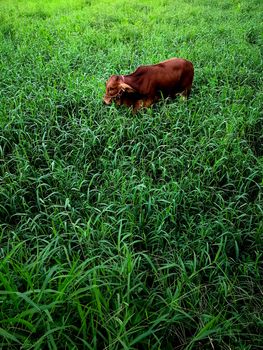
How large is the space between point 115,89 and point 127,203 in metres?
1.85

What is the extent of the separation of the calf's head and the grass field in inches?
5.7

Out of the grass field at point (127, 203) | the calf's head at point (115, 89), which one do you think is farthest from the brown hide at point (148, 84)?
the grass field at point (127, 203)

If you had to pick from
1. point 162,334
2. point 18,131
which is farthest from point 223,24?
point 162,334

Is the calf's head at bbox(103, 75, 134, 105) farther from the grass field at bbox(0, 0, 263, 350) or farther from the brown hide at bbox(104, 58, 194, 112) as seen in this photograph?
the grass field at bbox(0, 0, 263, 350)

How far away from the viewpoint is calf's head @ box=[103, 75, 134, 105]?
3.98 metres

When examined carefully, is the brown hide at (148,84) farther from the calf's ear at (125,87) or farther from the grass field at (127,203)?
the grass field at (127,203)

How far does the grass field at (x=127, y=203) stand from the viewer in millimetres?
1711

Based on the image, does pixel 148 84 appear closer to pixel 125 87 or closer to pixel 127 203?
pixel 125 87

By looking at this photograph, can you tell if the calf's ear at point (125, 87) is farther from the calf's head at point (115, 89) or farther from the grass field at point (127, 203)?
the grass field at point (127, 203)

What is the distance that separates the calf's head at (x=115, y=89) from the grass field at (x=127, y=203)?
15 centimetres

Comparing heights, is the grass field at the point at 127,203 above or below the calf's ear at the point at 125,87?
below

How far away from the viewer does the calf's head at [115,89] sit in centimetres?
398

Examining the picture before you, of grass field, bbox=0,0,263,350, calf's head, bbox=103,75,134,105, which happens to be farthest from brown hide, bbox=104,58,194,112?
grass field, bbox=0,0,263,350

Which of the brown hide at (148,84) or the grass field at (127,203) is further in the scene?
the brown hide at (148,84)
